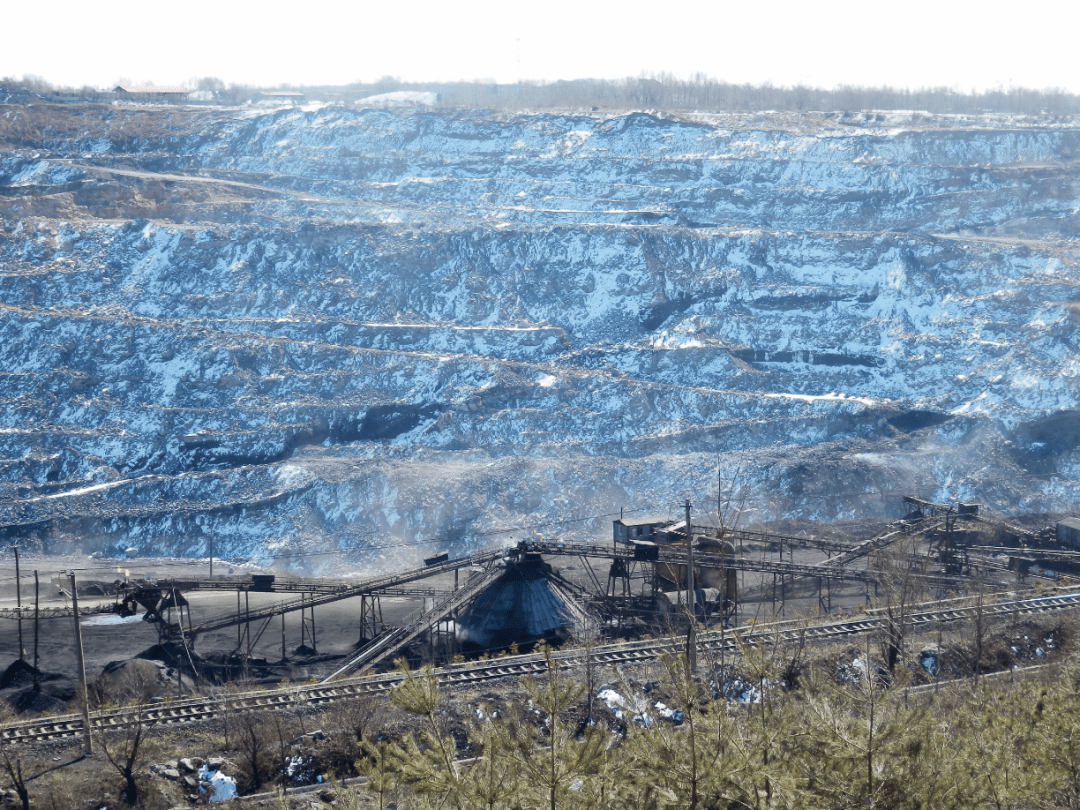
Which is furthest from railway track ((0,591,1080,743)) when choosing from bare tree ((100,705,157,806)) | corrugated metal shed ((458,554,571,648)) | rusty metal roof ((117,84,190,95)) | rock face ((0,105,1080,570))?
rusty metal roof ((117,84,190,95))

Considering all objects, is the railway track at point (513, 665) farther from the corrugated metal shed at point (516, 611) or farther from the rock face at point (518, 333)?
the rock face at point (518, 333)

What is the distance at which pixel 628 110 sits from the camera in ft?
349

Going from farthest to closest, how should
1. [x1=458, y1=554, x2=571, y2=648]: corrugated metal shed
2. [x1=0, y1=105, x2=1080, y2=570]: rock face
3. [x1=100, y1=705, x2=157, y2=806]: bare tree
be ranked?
[x1=0, y1=105, x2=1080, y2=570]: rock face → [x1=458, y1=554, x2=571, y2=648]: corrugated metal shed → [x1=100, y1=705, x2=157, y2=806]: bare tree

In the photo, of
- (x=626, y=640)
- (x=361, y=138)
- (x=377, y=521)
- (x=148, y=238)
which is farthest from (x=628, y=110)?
(x=626, y=640)

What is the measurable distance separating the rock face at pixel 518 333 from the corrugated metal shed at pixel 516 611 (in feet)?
48.3

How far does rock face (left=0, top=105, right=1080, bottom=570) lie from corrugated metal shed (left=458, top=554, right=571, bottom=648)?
14.7 meters

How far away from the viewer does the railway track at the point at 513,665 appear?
25.2 meters

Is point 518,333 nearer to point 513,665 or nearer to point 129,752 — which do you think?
point 513,665

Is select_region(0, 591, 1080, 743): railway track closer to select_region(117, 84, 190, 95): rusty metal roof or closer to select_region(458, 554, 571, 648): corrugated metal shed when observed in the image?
select_region(458, 554, 571, 648): corrugated metal shed

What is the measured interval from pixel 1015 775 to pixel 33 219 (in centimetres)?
7985

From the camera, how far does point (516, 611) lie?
117ft

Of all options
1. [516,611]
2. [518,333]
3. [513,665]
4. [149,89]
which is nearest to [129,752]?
[513,665]

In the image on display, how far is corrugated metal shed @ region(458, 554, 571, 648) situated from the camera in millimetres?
34844

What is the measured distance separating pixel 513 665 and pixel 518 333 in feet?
143
